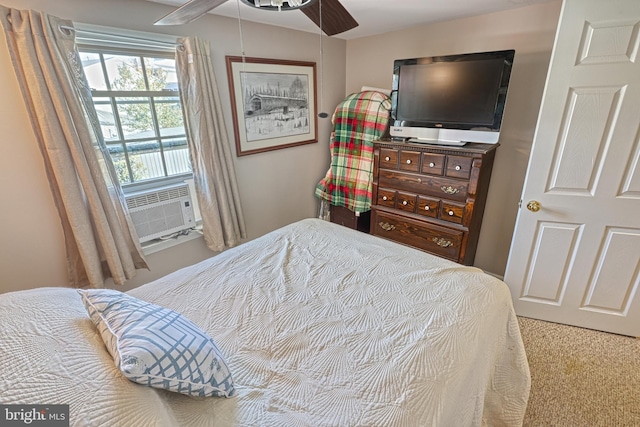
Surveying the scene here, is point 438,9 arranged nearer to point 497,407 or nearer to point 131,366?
point 497,407

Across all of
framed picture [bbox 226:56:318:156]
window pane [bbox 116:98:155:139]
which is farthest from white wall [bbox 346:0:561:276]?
window pane [bbox 116:98:155:139]

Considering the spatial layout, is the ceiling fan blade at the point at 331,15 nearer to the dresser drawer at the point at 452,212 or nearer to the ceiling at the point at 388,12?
the ceiling at the point at 388,12

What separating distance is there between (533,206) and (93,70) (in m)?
2.98

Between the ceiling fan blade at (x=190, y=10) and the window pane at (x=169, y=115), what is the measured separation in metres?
0.87

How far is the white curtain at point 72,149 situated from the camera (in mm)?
1513

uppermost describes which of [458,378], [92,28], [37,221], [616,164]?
[92,28]

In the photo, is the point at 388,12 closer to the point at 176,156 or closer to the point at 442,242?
the point at 442,242

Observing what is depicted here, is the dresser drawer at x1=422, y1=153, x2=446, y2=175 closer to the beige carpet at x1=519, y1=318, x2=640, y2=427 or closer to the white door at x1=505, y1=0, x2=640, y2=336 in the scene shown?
the white door at x1=505, y1=0, x2=640, y2=336

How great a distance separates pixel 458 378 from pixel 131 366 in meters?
0.95

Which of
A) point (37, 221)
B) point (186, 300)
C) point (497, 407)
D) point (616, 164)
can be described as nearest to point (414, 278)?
point (497, 407)

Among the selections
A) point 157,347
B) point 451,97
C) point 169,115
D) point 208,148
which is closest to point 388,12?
point 451,97

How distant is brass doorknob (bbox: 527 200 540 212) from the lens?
1951 millimetres

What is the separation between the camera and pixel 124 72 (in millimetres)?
1957

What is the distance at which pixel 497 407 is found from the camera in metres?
1.34
